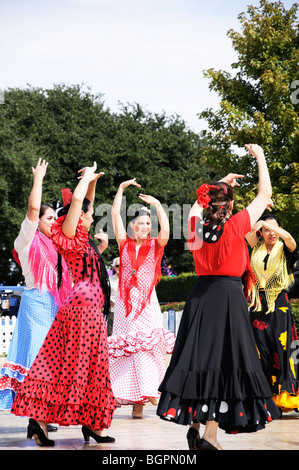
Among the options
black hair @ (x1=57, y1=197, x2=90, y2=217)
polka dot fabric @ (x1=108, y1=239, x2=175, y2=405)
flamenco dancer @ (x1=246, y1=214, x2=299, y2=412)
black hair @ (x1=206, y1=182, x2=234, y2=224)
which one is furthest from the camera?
flamenco dancer @ (x1=246, y1=214, x2=299, y2=412)

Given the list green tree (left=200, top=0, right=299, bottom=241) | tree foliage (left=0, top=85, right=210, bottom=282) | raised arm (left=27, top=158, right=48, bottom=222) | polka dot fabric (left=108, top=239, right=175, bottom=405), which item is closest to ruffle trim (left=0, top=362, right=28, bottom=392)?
polka dot fabric (left=108, top=239, right=175, bottom=405)

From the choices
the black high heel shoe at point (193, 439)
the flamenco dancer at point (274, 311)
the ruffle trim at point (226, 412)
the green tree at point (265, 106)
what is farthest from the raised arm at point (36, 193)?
the green tree at point (265, 106)

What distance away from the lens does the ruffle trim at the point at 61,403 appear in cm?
555

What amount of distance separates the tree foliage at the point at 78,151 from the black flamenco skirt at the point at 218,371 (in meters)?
28.1

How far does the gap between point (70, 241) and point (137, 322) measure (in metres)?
2.31

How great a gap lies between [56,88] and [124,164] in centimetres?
576

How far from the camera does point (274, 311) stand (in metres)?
7.93

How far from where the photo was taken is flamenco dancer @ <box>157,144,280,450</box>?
194 inches

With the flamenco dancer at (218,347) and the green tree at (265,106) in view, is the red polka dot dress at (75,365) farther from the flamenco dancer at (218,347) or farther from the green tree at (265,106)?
the green tree at (265,106)

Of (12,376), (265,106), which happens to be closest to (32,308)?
(12,376)

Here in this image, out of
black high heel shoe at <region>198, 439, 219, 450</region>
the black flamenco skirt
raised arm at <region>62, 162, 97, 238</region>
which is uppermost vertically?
raised arm at <region>62, 162, 97, 238</region>

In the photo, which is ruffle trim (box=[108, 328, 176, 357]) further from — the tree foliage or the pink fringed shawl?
the tree foliage

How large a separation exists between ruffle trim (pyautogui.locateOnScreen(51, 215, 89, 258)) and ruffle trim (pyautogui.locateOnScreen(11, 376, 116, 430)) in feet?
3.40

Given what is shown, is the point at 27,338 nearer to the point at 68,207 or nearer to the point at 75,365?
the point at 75,365
